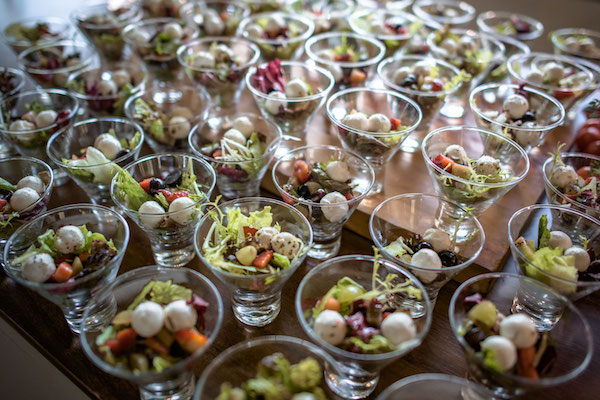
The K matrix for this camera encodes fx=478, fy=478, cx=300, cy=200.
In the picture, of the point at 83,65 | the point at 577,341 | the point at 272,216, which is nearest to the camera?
the point at 577,341

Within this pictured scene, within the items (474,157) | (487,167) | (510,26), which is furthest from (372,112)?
(510,26)

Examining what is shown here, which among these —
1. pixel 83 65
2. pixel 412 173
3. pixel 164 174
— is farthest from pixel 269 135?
pixel 83 65

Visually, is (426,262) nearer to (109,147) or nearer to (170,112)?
(109,147)

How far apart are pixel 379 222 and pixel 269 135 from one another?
0.54m

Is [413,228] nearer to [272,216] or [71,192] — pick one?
[272,216]

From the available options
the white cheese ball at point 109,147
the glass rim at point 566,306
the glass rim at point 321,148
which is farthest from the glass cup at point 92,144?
the glass rim at point 566,306

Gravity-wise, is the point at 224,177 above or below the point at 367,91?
below

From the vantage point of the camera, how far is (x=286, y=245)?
3.91ft

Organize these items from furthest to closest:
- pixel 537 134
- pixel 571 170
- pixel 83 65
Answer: pixel 83 65
pixel 537 134
pixel 571 170

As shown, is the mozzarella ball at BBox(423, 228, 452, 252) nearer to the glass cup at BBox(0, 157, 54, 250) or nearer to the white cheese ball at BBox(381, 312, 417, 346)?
the white cheese ball at BBox(381, 312, 417, 346)

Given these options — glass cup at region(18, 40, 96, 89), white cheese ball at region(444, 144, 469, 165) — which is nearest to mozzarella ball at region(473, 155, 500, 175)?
white cheese ball at region(444, 144, 469, 165)

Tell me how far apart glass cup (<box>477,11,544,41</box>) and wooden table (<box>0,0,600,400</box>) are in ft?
3.14

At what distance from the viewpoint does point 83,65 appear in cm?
205

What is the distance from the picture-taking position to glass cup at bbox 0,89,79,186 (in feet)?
5.55
